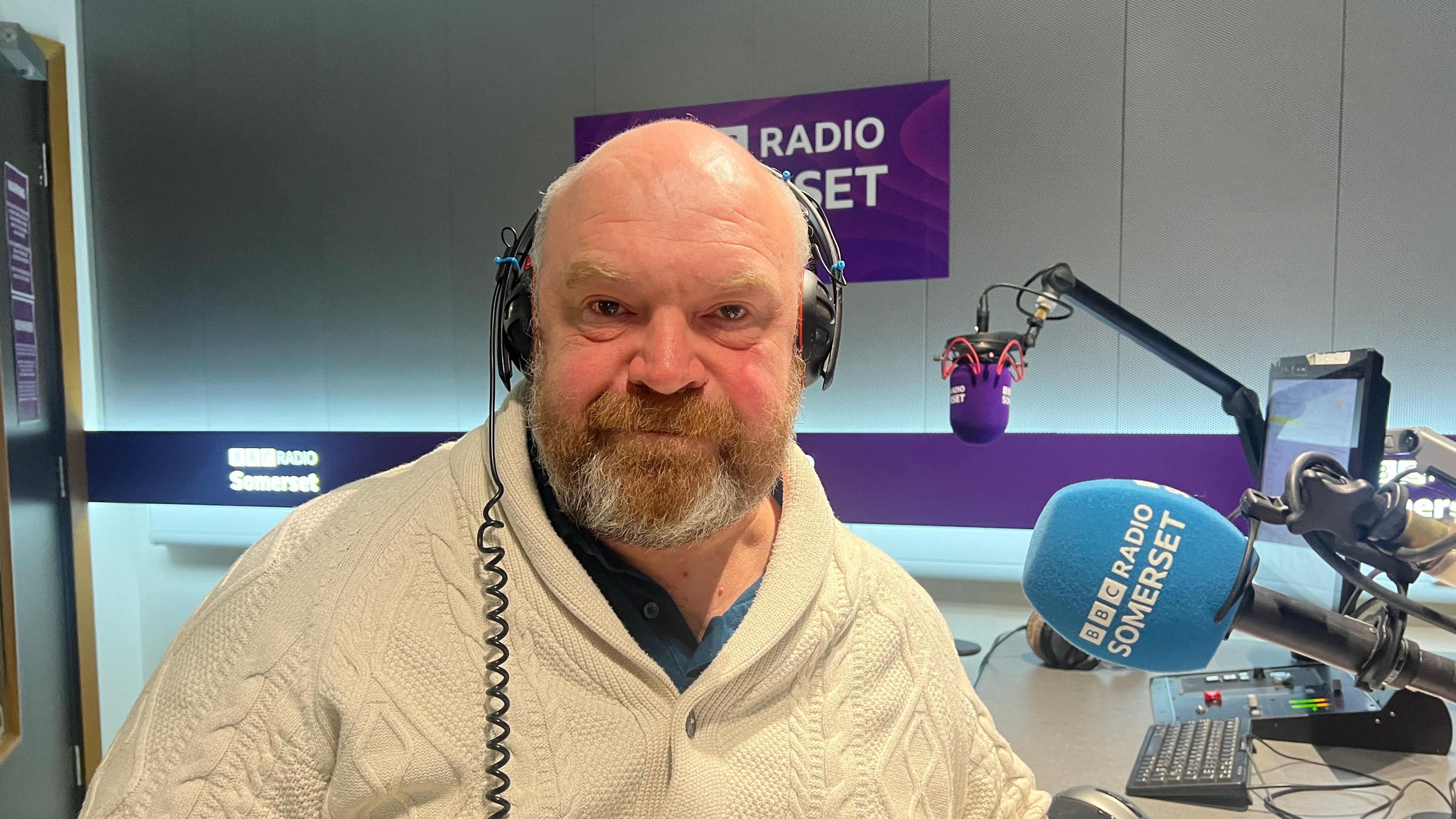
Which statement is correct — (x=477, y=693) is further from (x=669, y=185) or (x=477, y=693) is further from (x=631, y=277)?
(x=669, y=185)

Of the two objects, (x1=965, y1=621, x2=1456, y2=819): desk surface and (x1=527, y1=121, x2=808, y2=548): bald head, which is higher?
(x1=527, y1=121, x2=808, y2=548): bald head

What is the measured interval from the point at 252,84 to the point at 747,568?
283 centimetres

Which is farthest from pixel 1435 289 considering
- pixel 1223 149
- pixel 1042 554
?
pixel 1042 554

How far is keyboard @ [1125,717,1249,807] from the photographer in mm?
1179

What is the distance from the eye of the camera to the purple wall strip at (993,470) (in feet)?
6.86

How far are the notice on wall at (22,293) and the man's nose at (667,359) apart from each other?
2.29m

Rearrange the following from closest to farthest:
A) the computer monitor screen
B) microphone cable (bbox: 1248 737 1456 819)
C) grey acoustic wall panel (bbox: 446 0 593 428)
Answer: microphone cable (bbox: 1248 737 1456 819), the computer monitor screen, grey acoustic wall panel (bbox: 446 0 593 428)

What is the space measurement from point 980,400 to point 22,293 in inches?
102

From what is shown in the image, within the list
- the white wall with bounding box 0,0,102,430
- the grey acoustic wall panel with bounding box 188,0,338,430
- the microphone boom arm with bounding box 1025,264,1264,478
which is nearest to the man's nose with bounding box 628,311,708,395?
the microphone boom arm with bounding box 1025,264,1264,478

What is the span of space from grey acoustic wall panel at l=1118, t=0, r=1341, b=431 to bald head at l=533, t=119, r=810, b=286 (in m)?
1.74

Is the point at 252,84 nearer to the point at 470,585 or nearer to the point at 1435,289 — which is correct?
the point at 470,585

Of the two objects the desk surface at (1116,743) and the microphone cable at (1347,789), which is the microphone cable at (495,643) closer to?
the desk surface at (1116,743)

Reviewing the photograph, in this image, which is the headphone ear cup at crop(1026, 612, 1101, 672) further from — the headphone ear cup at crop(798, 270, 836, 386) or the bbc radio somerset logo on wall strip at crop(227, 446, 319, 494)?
the bbc radio somerset logo on wall strip at crop(227, 446, 319, 494)

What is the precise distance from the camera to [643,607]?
0.87 m
